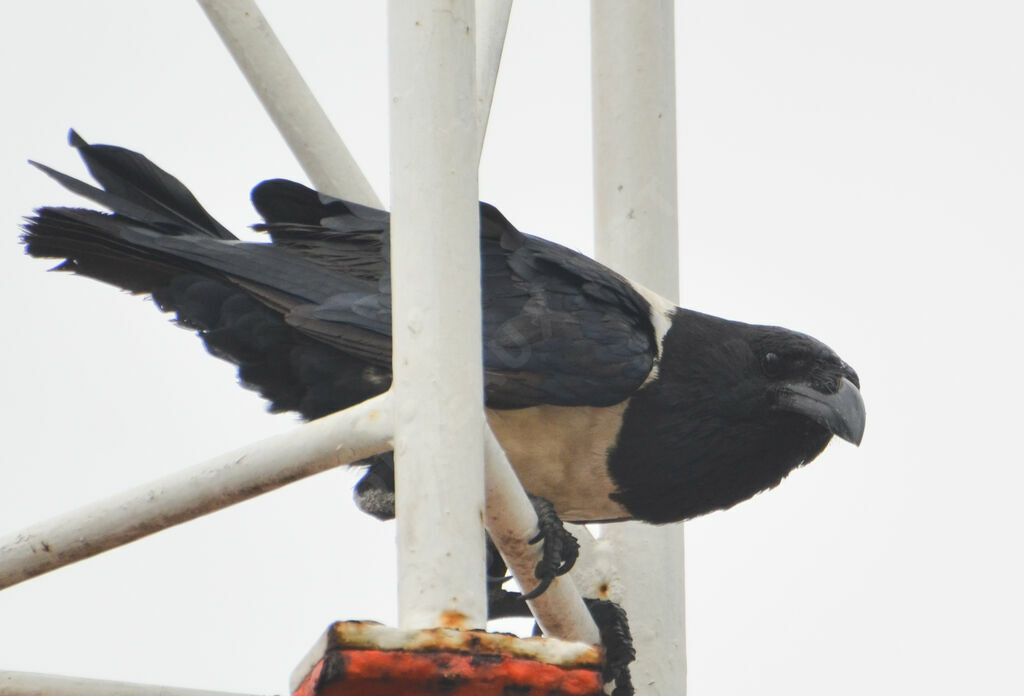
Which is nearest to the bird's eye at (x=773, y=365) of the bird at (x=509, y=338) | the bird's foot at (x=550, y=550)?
the bird at (x=509, y=338)

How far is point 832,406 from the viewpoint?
5715mm

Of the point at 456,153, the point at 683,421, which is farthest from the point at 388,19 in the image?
the point at 683,421

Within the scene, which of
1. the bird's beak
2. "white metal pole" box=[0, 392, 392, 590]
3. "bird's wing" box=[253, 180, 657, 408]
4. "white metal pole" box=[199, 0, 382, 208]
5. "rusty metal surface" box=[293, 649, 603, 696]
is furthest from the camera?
the bird's beak

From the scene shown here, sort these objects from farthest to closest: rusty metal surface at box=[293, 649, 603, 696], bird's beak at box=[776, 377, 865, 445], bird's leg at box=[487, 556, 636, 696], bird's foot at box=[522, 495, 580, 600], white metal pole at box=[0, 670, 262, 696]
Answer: bird's beak at box=[776, 377, 865, 445] → bird's leg at box=[487, 556, 636, 696] → bird's foot at box=[522, 495, 580, 600] → white metal pole at box=[0, 670, 262, 696] → rusty metal surface at box=[293, 649, 603, 696]

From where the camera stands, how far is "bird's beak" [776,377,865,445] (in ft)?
18.5

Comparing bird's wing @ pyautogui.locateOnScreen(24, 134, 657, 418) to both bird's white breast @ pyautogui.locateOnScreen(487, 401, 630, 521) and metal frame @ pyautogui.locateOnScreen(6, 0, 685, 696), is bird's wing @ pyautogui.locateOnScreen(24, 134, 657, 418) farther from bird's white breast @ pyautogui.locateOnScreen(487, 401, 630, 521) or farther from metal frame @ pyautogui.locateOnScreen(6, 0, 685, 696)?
metal frame @ pyautogui.locateOnScreen(6, 0, 685, 696)

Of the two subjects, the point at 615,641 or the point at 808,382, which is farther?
the point at 808,382

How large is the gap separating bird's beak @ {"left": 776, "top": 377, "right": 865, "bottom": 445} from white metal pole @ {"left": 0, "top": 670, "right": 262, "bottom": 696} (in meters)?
2.73

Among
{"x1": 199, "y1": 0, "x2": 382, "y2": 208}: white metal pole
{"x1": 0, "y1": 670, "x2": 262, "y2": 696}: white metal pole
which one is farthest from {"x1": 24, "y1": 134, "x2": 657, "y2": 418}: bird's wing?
{"x1": 0, "y1": 670, "x2": 262, "y2": 696}: white metal pole

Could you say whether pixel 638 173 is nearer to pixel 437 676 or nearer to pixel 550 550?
pixel 550 550

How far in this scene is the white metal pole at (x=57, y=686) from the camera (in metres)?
3.66

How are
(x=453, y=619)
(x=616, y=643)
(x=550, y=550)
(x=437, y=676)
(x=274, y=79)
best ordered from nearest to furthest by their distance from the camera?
1. (x=437, y=676)
2. (x=453, y=619)
3. (x=550, y=550)
4. (x=616, y=643)
5. (x=274, y=79)

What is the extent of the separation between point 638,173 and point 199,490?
8.67 ft

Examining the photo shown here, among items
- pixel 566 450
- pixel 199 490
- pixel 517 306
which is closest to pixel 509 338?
Answer: pixel 517 306
